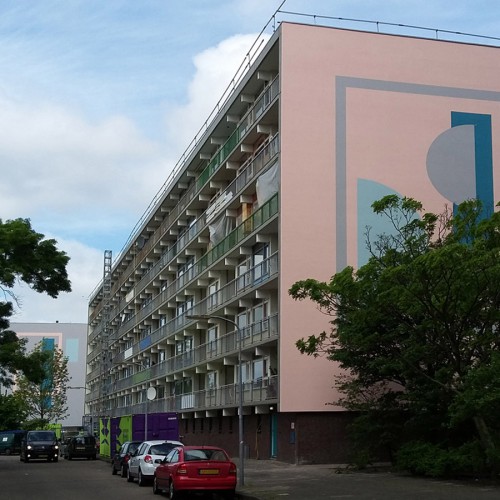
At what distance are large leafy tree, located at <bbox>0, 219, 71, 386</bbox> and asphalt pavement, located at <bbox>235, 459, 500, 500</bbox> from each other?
1534 cm

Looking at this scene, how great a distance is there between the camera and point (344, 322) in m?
30.0

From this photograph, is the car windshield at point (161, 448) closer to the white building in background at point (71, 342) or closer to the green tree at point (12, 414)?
the green tree at point (12, 414)

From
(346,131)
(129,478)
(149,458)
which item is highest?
(346,131)

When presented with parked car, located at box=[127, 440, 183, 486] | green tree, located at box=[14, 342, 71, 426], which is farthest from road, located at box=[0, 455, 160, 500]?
green tree, located at box=[14, 342, 71, 426]

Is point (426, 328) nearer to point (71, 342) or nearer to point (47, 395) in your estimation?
point (47, 395)

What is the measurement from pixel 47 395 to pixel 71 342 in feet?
119

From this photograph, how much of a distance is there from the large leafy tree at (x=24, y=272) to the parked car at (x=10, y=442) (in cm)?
3449

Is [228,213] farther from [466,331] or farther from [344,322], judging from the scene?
[466,331]

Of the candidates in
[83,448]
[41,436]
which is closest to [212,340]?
[83,448]

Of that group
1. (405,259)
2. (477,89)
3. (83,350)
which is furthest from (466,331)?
(83,350)

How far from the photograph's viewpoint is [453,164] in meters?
40.9

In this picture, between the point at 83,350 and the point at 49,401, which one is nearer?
the point at 49,401

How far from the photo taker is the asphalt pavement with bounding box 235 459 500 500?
70.4 feet

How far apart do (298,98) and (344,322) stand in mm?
13161
